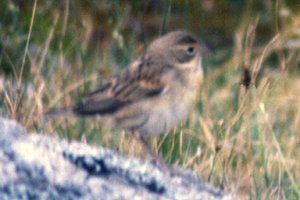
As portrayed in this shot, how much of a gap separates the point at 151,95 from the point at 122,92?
21cm

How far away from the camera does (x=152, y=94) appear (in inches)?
236

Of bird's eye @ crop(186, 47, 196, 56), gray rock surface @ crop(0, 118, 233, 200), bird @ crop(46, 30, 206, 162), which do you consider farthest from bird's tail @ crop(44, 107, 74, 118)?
gray rock surface @ crop(0, 118, 233, 200)

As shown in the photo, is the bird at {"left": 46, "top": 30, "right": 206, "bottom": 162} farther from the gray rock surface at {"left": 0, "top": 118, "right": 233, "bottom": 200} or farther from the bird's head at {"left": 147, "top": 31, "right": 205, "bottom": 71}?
the gray rock surface at {"left": 0, "top": 118, "right": 233, "bottom": 200}

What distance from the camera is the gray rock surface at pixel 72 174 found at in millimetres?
3666

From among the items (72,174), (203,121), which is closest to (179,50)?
(203,121)

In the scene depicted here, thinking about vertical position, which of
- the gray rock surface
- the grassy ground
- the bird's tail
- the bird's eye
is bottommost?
the grassy ground

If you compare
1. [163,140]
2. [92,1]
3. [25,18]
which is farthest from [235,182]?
[92,1]

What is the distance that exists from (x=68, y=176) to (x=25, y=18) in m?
5.73

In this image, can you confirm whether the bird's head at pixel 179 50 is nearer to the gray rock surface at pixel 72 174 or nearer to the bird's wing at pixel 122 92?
the bird's wing at pixel 122 92

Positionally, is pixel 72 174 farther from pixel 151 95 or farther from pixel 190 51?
pixel 190 51

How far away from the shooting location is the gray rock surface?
12.0ft

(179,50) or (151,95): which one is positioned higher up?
(179,50)

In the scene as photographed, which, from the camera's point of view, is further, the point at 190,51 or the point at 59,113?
the point at 190,51

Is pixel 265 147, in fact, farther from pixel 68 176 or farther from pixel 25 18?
pixel 25 18
